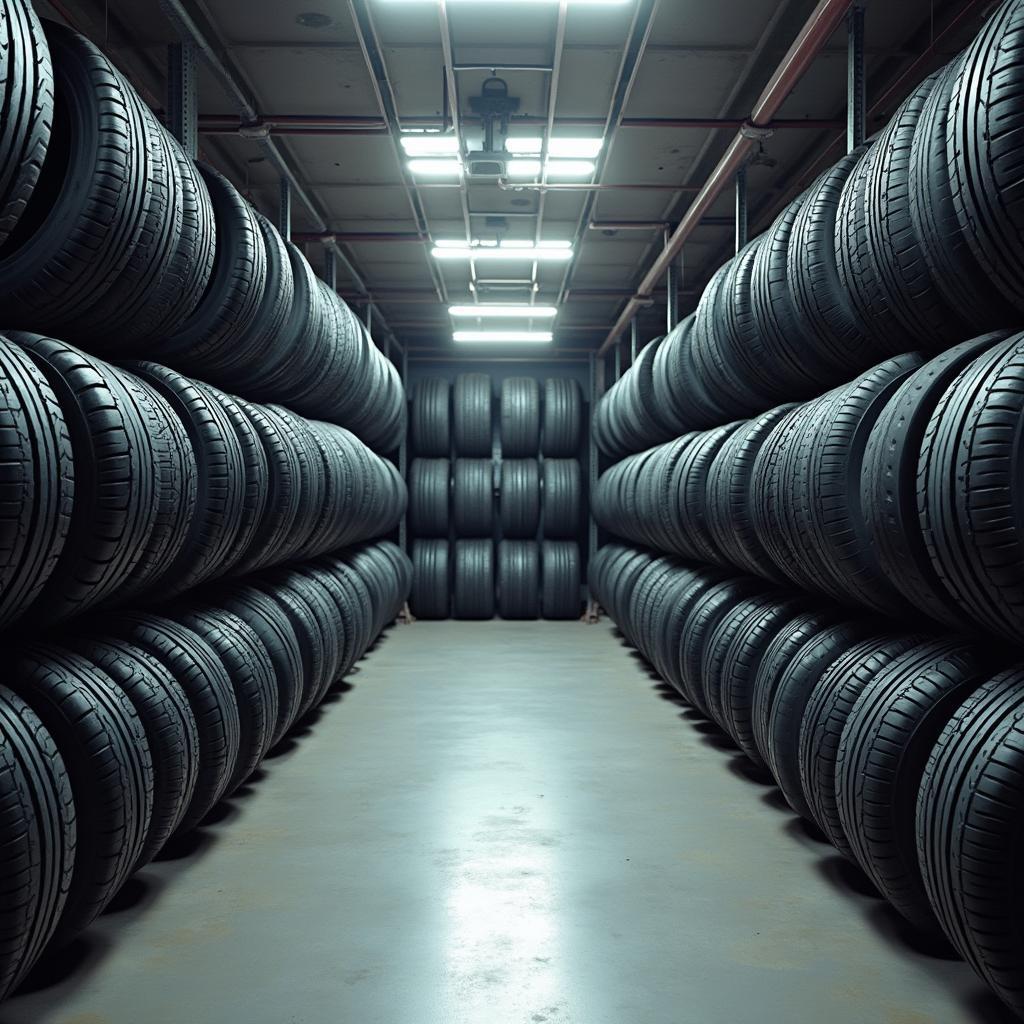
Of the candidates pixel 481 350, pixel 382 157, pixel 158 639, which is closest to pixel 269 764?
pixel 158 639

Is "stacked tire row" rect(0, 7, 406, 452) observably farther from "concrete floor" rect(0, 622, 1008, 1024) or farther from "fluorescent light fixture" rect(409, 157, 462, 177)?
"fluorescent light fixture" rect(409, 157, 462, 177)

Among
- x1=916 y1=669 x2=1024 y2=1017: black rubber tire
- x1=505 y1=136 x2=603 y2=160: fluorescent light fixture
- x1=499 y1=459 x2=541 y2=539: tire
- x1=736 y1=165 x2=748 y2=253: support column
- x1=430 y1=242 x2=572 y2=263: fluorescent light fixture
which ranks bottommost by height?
x1=916 y1=669 x2=1024 y2=1017: black rubber tire

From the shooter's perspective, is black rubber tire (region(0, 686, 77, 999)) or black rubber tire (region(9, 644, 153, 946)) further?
black rubber tire (region(9, 644, 153, 946))

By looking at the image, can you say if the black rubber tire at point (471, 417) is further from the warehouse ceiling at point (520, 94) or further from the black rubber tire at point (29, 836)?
the black rubber tire at point (29, 836)

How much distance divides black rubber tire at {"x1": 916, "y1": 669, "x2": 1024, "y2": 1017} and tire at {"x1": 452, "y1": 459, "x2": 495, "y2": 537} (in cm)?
1003

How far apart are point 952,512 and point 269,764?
3596 mm

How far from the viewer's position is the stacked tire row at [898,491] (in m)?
2.26

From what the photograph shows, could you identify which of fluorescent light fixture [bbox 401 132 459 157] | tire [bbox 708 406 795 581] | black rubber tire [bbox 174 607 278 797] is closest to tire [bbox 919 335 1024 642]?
tire [bbox 708 406 795 581]

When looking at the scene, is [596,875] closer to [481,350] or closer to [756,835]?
[756,835]

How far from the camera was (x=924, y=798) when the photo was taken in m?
2.46

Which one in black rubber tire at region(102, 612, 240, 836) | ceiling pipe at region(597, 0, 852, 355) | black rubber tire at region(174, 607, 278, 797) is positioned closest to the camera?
black rubber tire at region(102, 612, 240, 836)

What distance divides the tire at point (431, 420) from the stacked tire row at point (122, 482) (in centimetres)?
732

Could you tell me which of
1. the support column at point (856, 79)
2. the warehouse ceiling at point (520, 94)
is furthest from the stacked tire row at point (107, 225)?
the support column at point (856, 79)

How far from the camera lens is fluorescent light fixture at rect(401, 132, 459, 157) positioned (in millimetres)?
6406
